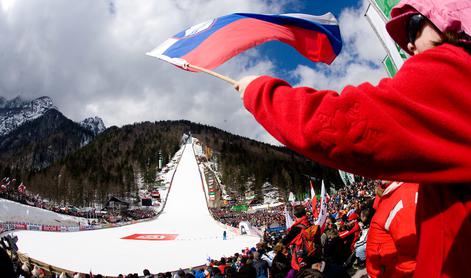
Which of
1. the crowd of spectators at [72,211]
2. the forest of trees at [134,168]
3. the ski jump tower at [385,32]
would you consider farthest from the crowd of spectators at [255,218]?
the forest of trees at [134,168]

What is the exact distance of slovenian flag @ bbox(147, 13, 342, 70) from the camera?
2.73 meters

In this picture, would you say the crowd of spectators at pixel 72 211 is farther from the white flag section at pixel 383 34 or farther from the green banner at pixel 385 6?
the green banner at pixel 385 6

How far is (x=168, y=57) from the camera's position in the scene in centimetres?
288

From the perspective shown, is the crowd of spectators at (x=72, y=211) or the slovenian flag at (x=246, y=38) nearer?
the slovenian flag at (x=246, y=38)

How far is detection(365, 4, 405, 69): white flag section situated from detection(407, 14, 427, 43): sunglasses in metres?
2.66

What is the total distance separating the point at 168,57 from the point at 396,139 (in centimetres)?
230

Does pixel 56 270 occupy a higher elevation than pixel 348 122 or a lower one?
lower

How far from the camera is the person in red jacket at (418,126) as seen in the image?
2.89ft

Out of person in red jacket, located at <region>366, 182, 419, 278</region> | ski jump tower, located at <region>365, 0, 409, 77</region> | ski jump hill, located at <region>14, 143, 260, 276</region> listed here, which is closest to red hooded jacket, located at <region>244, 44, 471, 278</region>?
person in red jacket, located at <region>366, 182, 419, 278</region>

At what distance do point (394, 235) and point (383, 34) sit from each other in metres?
2.98

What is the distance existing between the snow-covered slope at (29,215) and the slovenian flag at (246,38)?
4744 cm

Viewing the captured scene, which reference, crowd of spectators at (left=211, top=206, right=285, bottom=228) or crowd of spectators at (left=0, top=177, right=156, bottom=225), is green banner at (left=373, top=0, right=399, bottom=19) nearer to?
crowd of spectators at (left=211, top=206, right=285, bottom=228)

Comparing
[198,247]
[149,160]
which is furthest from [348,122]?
[149,160]

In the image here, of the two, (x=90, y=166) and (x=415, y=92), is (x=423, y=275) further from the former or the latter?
(x=90, y=166)
